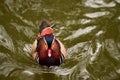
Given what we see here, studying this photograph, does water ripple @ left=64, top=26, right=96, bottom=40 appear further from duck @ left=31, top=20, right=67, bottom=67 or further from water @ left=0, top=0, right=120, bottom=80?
duck @ left=31, top=20, right=67, bottom=67

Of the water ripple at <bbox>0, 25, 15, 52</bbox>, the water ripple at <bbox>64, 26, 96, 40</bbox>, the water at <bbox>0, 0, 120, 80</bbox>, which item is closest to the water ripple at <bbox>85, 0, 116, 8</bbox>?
the water at <bbox>0, 0, 120, 80</bbox>

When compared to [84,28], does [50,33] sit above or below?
above

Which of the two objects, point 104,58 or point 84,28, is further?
point 84,28

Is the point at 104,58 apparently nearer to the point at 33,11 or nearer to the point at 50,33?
the point at 50,33

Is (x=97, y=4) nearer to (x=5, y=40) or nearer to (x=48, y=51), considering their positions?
(x=5, y=40)

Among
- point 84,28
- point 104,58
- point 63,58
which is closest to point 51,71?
point 63,58

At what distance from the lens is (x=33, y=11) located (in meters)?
10.7

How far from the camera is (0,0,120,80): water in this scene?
8.55 metres

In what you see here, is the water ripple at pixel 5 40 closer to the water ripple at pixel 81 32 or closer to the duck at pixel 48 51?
the duck at pixel 48 51

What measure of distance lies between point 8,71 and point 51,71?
3.02 ft

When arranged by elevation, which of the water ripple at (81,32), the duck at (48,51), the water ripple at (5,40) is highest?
the duck at (48,51)

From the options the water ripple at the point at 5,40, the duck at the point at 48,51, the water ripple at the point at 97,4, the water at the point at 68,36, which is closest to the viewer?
the duck at the point at 48,51

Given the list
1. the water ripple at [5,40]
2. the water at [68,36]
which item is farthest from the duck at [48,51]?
the water ripple at [5,40]

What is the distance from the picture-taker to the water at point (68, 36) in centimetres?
855
